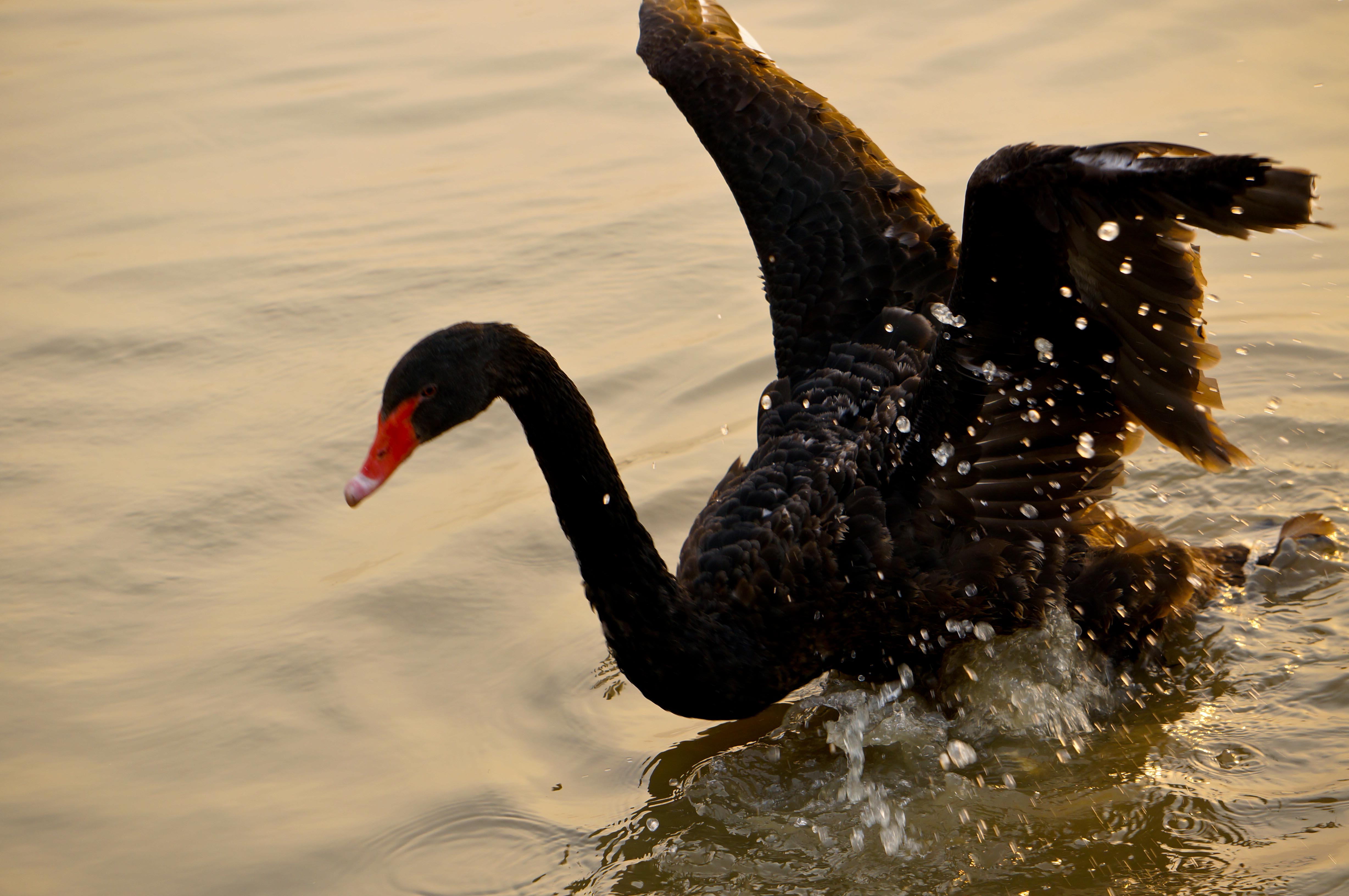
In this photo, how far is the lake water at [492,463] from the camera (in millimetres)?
3520

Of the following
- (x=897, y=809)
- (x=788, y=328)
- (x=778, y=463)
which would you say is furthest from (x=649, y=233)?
(x=897, y=809)

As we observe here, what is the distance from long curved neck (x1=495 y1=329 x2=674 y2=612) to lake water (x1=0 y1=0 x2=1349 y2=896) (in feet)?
2.12

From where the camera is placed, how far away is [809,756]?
3.79m

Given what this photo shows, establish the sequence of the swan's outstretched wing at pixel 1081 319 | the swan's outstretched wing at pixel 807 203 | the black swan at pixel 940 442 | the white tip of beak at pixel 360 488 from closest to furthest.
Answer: the swan's outstretched wing at pixel 1081 319 → the black swan at pixel 940 442 → the white tip of beak at pixel 360 488 → the swan's outstretched wing at pixel 807 203

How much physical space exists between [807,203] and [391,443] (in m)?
1.91

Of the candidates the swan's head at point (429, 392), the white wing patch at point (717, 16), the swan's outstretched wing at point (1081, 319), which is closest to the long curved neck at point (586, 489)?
the swan's head at point (429, 392)

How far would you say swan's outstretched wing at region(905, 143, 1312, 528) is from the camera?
2773mm

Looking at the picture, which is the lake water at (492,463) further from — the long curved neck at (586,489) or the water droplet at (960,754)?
the long curved neck at (586,489)

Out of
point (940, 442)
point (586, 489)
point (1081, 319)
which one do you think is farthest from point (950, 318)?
point (586, 489)

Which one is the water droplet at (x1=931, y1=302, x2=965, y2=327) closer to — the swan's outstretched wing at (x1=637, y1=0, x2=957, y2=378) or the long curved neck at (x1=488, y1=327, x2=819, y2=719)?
the long curved neck at (x1=488, y1=327, x2=819, y2=719)

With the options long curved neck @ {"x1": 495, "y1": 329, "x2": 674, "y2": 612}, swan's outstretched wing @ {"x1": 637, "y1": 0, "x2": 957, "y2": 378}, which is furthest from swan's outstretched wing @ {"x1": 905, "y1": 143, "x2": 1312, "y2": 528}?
swan's outstretched wing @ {"x1": 637, "y1": 0, "x2": 957, "y2": 378}

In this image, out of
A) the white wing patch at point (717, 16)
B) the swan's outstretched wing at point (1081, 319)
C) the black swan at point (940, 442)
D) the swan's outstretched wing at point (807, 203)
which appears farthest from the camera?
the white wing patch at point (717, 16)

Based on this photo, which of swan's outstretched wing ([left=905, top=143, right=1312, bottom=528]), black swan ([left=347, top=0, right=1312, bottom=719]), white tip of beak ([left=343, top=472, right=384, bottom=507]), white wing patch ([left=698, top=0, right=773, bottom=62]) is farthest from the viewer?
white wing patch ([left=698, top=0, right=773, bottom=62])

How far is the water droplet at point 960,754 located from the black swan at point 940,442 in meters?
0.22
